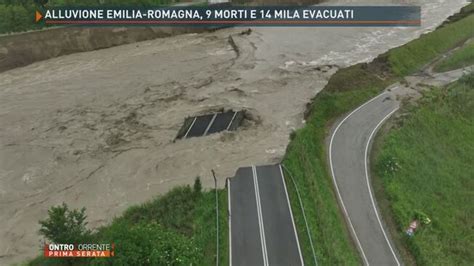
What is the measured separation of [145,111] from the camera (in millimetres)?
42281

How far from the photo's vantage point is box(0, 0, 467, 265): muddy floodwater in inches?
1204

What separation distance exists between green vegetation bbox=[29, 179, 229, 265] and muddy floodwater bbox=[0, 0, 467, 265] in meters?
2.80

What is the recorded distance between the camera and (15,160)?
35.2 m

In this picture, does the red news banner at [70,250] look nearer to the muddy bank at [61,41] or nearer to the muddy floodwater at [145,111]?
the muddy floodwater at [145,111]

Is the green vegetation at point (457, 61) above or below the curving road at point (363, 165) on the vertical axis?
above

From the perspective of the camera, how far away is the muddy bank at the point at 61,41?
55281 mm

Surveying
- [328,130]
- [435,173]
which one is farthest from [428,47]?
[435,173]

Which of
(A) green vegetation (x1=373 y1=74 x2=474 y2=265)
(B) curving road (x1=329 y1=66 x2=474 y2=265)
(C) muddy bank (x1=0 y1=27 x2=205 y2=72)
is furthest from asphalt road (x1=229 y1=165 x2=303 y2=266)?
(C) muddy bank (x1=0 y1=27 x2=205 y2=72)

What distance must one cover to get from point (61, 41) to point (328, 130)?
45.0 m

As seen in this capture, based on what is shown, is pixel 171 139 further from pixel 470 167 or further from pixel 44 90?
pixel 470 167

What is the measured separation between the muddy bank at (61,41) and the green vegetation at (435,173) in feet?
150

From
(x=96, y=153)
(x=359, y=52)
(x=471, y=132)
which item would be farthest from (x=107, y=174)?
(x=359, y=52)

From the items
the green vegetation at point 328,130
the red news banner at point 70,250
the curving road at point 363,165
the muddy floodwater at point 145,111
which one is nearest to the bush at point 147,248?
the red news banner at point 70,250

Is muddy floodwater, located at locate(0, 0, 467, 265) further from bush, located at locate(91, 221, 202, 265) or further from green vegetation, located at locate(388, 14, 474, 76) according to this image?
bush, located at locate(91, 221, 202, 265)
